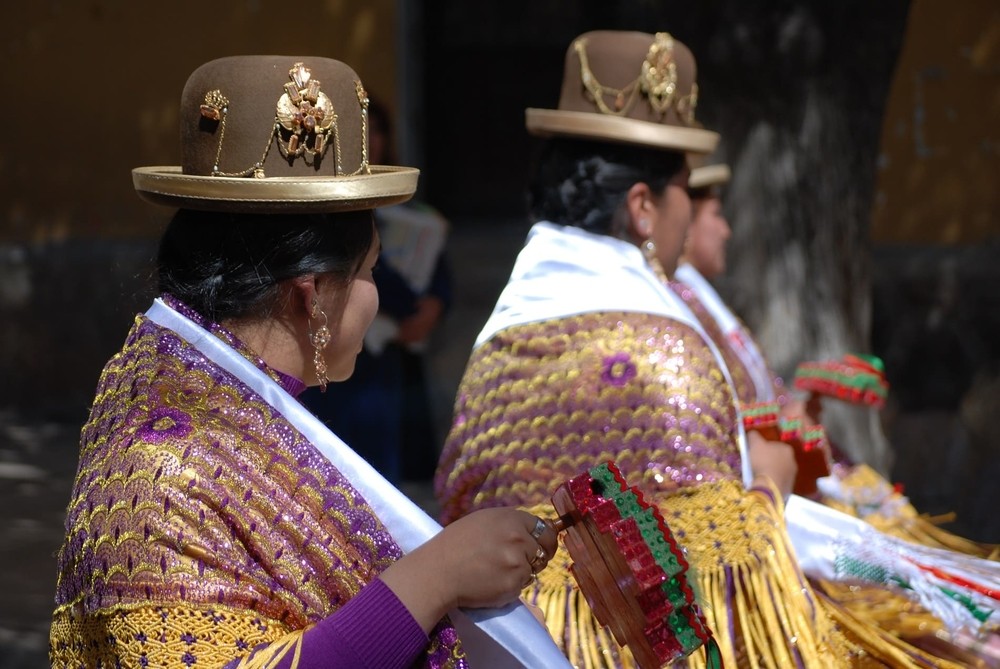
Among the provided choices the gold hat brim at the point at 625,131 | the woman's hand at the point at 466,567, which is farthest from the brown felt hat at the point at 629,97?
the woman's hand at the point at 466,567

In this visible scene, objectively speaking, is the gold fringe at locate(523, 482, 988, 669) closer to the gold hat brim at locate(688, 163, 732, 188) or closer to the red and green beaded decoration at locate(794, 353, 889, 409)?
the red and green beaded decoration at locate(794, 353, 889, 409)

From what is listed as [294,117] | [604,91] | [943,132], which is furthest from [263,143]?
[943,132]

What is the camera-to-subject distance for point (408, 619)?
1.85m

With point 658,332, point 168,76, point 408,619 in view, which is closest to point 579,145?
point 658,332

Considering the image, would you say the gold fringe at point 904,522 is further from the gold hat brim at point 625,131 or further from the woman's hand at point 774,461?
the gold hat brim at point 625,131

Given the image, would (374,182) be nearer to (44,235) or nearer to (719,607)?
(719,607)

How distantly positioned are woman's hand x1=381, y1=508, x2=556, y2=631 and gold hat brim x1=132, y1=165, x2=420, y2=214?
0.52 metres

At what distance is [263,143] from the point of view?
2.04m

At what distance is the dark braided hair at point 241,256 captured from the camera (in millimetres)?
2035

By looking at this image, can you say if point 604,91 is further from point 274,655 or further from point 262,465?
point 274,655

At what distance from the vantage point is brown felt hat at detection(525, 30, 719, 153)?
3281 mm

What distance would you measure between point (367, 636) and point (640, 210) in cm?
173

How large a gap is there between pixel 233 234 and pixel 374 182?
231mm

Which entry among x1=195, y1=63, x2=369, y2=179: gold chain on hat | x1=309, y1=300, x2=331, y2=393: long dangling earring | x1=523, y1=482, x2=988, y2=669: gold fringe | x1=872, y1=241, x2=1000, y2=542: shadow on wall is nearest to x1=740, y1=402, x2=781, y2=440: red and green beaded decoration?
x1=523, y1=482, x2=988, y2=669: gold fringe
